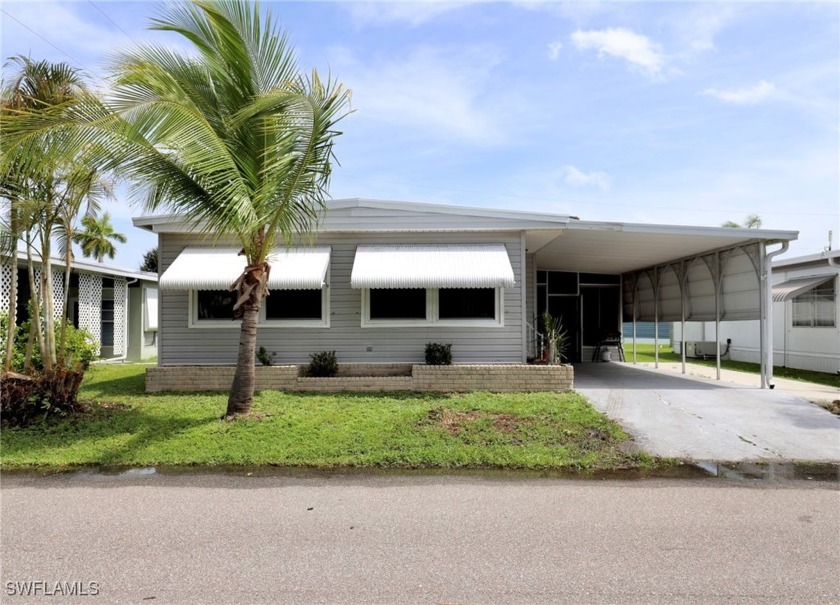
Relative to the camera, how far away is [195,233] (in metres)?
10.5

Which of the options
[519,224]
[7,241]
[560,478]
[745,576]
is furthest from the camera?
[519,224]

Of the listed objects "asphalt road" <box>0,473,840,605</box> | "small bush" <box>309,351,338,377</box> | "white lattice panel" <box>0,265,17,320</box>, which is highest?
"white lattice panel" <box>0,265,17,320</box>

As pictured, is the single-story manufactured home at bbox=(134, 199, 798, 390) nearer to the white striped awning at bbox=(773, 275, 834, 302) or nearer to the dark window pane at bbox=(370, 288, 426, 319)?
the dark window pane at bbox=(370, 288, 426, 319)

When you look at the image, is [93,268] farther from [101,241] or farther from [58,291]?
[101,241]

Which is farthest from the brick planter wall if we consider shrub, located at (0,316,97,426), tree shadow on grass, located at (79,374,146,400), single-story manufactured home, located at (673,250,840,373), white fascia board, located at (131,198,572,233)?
single-story manufactured home, located at (673,250,840,373)

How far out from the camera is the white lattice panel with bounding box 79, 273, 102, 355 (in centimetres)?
1586

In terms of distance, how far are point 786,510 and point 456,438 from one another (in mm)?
3325

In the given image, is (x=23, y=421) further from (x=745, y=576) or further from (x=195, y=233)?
(x=745, y=576)

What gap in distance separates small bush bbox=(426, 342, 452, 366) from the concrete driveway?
256 cm

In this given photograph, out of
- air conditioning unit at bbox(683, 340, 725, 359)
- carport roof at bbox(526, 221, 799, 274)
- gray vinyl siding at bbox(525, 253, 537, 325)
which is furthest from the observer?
air conditioning unit at bbox(683, 340, 725, 359)

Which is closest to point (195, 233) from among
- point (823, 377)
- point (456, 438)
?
point (456, 438)

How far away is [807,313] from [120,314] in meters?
20.8

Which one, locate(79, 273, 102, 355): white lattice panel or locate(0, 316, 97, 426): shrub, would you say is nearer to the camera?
locate(0, 316, 97, 426): shrub

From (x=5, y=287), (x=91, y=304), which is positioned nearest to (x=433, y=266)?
(x=5, y=287)
